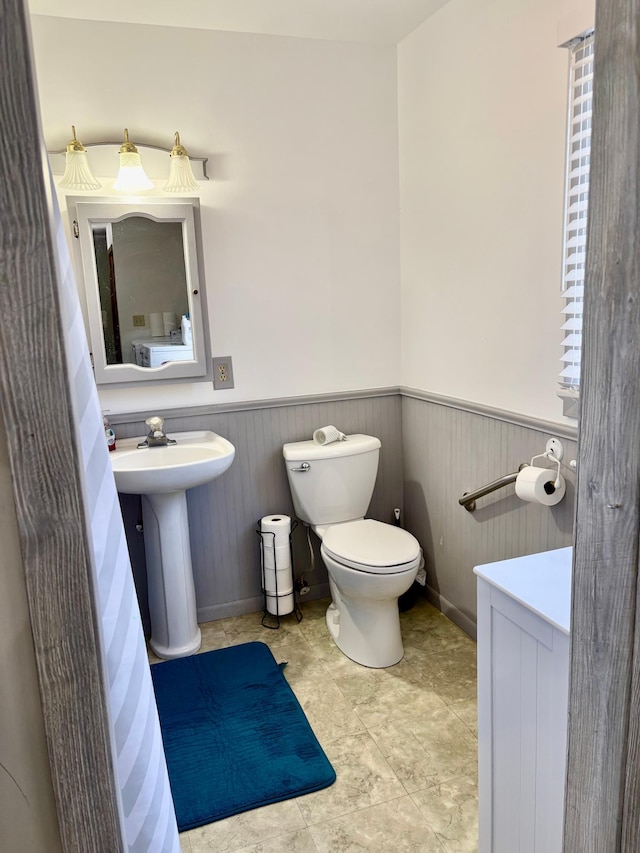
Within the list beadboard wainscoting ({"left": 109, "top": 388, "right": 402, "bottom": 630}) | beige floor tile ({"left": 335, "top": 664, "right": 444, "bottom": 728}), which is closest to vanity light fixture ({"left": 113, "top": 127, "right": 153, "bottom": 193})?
beadboard wainscoting ({"left": 109, "top": 388, "right": 402, "bottom": 630})

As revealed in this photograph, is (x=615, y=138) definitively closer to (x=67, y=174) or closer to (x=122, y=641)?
(x=122, y=641)

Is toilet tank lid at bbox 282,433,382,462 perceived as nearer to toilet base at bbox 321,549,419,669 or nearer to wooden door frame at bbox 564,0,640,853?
toilet base at bbox 321,549,419,669

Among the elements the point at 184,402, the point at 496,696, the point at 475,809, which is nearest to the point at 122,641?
the point at 496,696

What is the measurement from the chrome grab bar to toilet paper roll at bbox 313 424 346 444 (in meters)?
0.60

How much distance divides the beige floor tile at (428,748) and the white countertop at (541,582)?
0.89 metres

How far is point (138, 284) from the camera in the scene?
262cm

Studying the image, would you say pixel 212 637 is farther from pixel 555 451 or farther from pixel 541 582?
pixel 541 582

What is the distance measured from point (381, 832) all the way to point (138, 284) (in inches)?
81.8

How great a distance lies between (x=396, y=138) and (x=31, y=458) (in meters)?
2.66

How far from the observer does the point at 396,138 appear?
2910mm

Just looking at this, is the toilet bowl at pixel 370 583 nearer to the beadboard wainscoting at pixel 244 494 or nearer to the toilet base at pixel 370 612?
the toilet base at pixel 370 612

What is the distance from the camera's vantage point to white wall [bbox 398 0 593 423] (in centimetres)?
203

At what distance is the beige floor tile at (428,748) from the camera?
1.98 metres

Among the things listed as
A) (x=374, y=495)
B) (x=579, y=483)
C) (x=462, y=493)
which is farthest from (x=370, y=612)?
(x=579, y=483)
